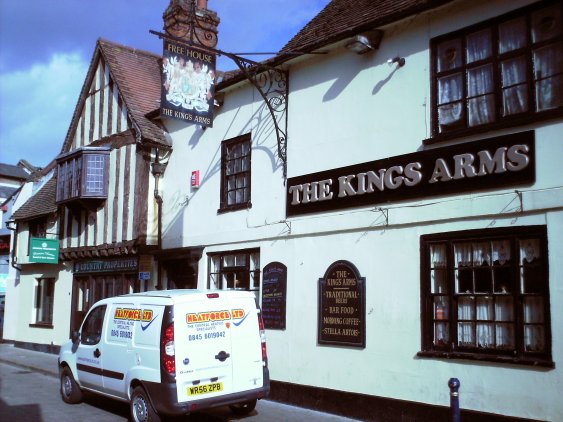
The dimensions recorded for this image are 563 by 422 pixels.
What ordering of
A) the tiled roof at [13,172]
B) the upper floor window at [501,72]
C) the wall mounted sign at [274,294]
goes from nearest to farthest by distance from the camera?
the upper floor window at [501,72]
the wall mounted sign at [274,294]
the tiled roof at [13,172]

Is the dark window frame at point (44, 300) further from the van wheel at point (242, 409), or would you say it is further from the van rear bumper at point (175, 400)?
the van rear bumper at point (175, 400)

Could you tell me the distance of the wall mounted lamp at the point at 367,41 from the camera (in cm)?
965

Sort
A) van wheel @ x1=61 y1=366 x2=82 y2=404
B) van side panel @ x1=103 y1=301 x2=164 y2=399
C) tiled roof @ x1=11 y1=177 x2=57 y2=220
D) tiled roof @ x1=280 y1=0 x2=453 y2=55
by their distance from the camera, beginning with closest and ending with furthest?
van side panel @ x1=103 y1=301 x2=164 y2=399 < tiled roof @ x1=280 y1=0 x2=453 y2=55 < van wheel @ x1=61 y1=366 x2=82 y2=404 < tiled roof @ x1=11 y1=177 x2=57 y2=220

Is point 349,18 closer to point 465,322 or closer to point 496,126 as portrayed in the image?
point 496,126

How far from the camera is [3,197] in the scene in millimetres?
40250

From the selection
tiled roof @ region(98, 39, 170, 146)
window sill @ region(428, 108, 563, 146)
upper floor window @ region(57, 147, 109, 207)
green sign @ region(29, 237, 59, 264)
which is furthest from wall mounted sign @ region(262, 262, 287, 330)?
green sign @ region(29, 237, 59, 264)

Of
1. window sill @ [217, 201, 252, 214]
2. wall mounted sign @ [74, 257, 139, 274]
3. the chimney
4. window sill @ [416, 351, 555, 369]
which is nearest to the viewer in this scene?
window sill @ [416, 351, 555, 369]

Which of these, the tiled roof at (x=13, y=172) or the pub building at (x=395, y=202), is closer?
the pub building at (x=395, y=202)

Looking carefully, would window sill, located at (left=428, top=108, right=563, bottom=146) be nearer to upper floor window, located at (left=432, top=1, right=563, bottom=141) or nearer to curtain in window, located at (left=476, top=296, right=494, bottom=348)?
upper floor window, located at (left=432, top=1, right=563, bottom=141)

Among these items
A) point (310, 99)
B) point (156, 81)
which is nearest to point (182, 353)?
point (310, 99)

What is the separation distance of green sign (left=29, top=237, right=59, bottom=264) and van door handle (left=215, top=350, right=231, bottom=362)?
11.8 m

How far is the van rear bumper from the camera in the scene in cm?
775

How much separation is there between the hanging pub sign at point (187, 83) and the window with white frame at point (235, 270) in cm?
293

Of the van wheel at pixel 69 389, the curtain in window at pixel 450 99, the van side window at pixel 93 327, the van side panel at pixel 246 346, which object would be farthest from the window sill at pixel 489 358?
the van wheel at pixel 69 389
